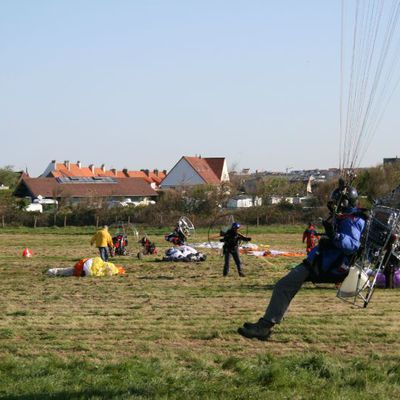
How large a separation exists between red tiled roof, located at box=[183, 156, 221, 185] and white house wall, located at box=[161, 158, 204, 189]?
41cm

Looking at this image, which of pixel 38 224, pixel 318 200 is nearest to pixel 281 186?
pixel 318 200

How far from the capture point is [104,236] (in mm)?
22531

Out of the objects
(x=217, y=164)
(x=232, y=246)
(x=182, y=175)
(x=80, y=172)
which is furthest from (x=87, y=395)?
(x=80, y=172)

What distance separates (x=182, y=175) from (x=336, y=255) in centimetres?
7457

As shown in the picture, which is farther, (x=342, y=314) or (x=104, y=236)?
(x=104, y=236)

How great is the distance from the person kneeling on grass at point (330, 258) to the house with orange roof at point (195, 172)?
71.8 m

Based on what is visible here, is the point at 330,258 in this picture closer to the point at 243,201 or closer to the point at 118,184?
the point at 243,201

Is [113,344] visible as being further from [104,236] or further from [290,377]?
[104,236]

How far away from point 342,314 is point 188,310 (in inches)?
93.0

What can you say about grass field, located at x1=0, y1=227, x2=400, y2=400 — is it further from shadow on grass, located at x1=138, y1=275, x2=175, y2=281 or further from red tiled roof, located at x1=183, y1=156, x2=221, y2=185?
red tiled roof, located at x1=183, y1=156, x2=221, y2=185

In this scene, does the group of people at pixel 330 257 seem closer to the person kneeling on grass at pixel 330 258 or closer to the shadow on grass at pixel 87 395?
the person kneeling on grass at pixel 330 258

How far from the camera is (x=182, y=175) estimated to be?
269 ft

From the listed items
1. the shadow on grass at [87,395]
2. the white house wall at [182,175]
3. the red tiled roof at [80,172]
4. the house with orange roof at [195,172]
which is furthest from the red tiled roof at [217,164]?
the shadow on grass at [87,395]

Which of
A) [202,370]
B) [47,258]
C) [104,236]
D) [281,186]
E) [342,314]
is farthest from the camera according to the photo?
[281,186]
